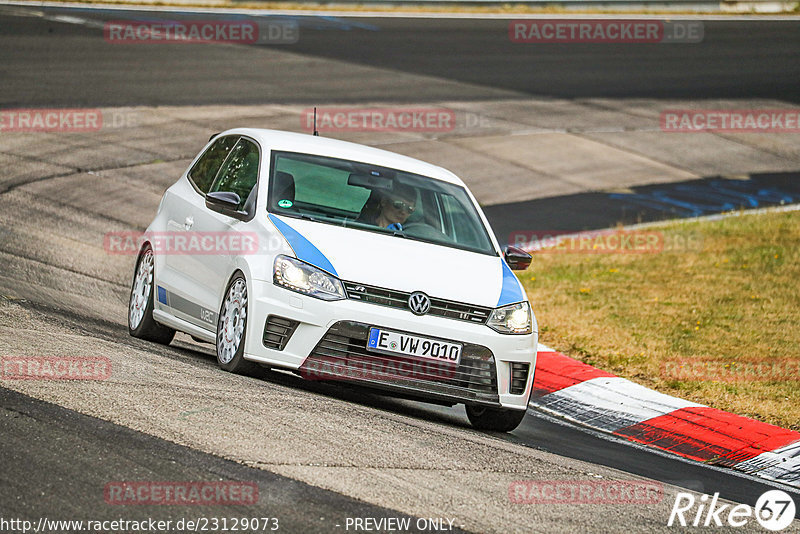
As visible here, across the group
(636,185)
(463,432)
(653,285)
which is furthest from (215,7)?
(463,432)

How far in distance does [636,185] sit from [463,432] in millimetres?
12899

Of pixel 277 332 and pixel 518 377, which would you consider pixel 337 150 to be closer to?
pixel 277 332

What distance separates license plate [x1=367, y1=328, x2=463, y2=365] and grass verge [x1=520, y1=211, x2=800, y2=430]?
2.82 metres

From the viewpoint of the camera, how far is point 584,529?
18.0 feet

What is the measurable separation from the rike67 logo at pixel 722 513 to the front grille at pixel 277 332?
8.12 ft

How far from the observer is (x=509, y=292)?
7898mm

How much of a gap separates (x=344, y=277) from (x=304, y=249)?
0.37 m

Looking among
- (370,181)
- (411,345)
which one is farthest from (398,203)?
(411,345)

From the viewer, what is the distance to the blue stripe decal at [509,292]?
777 centimetres

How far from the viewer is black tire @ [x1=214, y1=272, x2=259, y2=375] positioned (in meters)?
7.59

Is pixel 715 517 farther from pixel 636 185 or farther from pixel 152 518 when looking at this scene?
pixel 636 185

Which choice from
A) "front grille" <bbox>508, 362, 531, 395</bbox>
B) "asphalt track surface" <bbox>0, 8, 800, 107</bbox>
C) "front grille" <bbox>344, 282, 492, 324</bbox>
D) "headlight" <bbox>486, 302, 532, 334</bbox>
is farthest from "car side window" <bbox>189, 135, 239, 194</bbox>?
"asphalt track surface" <bbox>0, 8, 800, 107</bbox>

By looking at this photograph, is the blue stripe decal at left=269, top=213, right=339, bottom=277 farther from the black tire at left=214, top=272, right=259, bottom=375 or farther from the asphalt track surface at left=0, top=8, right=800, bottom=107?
the asphalt track surface at left=0, top=8, right=800, bottom=107

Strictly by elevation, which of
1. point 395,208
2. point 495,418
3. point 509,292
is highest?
point 395,208
